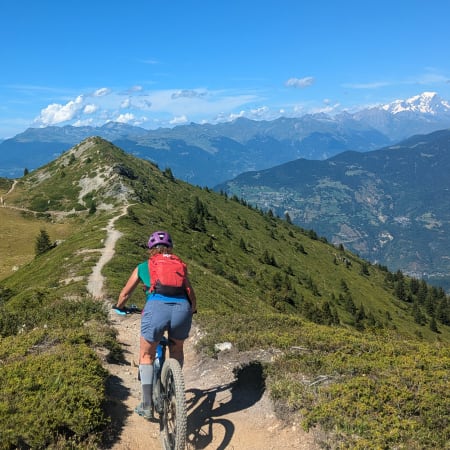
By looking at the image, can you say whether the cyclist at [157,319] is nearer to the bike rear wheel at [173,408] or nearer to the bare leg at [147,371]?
the bare leg at [147,371]

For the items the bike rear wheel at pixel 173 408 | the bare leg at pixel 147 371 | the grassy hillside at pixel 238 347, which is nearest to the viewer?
the bike rear wheel at pixel 173 408

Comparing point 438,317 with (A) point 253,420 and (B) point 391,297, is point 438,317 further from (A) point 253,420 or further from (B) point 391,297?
(A) point 253,420

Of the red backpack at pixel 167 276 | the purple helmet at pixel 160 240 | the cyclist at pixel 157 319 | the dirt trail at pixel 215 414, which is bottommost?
the dirt trail at pixel 215 414

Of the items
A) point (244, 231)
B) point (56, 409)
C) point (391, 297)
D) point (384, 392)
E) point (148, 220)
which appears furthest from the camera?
point (391, 297)

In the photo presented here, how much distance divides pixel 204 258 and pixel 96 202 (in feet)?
108

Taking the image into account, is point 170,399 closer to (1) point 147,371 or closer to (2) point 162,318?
(1) point 147,371

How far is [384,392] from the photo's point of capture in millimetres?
8773

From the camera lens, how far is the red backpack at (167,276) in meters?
7.60

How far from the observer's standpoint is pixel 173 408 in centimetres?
745

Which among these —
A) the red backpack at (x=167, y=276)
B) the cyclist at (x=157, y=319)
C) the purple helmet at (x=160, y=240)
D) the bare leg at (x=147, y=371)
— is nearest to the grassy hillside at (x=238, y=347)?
the bare leg at (x=147, y=371)

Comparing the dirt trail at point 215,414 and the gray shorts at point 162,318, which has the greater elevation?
the gray shorts at point 162,318

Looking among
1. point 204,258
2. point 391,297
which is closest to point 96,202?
point 204,258

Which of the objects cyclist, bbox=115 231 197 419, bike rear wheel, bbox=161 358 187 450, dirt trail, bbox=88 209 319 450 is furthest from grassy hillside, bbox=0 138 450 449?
bike rear wheel, bbox=161 358 187 450

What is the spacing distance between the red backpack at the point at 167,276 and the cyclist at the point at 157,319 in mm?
114
